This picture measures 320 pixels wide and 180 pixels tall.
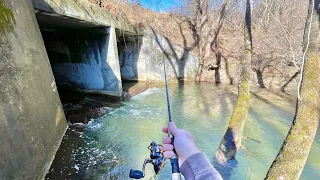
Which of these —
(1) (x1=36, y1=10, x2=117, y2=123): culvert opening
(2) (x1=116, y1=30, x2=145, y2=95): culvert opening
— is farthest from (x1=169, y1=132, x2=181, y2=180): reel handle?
(2) (x1=116, y1=30, x2=145, y2=95): culvert opening

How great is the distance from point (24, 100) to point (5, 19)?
1090 millimetres

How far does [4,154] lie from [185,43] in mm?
11144

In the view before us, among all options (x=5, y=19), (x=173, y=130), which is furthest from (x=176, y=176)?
(x=5, y=19)

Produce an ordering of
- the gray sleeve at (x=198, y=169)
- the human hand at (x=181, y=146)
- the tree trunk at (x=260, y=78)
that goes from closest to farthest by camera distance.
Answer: the gray sleeve at (x=198, y=169)
the human hand at (x=181, y=146)
the tree trunk at (x=260, y=78)

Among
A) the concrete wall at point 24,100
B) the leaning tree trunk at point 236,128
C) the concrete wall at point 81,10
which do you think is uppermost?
the concrete wall at point 81,10

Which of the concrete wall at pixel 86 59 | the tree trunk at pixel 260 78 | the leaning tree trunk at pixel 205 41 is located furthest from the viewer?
the leaning tree trunk at pixel 205 41

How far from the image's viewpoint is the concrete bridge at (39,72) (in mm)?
2366

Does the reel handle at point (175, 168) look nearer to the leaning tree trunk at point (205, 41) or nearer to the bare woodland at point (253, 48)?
the bare woodland at point (253, 48)

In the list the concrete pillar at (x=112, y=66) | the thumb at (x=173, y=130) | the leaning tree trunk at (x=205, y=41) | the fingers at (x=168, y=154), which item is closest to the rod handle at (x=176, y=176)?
the fingers at (x=168, y=154)

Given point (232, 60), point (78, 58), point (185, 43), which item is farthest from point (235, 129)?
point (185, 43)

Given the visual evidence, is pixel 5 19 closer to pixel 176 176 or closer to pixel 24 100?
pixel 24 100

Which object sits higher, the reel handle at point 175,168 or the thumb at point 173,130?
the thumb at point 173,130

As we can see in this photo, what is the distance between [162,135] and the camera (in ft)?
16.4

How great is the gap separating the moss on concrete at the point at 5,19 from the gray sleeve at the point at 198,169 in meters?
2.72
